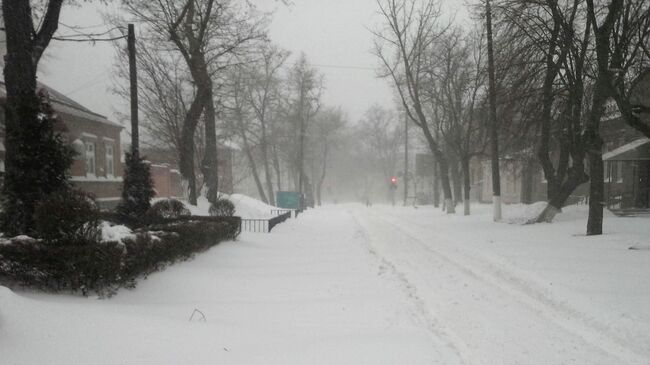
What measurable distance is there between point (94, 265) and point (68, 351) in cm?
172

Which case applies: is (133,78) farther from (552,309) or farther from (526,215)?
(526,215)

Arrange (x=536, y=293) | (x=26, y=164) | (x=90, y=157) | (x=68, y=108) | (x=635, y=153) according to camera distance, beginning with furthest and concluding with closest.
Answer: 1. (x=90, y=157)
2. (x=68, y=108)
3. (x=635, y=153)
4. (x=26, y=164)
5. (x=536, y=293)

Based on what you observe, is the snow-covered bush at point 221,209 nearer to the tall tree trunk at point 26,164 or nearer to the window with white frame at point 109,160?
the tall tree trunk at point 26,164

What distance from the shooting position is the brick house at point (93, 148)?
879 inches

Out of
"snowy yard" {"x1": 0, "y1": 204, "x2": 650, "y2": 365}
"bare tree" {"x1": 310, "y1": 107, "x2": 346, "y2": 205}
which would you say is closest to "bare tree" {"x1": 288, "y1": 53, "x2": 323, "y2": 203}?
"bare tree" {"x1": 310, "y1": 107, "x2": 346, "y2": 205}

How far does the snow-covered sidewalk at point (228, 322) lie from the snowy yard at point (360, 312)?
2 cm

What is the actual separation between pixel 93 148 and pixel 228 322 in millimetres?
22605

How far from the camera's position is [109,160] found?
Answer: 26562mm

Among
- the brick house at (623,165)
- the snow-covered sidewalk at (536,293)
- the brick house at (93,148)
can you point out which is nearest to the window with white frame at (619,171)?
the brick house at (623,165)

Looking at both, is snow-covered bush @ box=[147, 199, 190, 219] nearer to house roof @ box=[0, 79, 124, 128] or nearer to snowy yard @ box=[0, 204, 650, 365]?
snowy yard @ box=[0, 204, 650, 365]

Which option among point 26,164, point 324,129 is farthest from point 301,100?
point 26,164

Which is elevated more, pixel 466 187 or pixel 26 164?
pixel 26 164

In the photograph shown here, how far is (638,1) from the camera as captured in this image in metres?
12.7

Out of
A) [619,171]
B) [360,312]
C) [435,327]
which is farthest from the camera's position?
[619,171]
